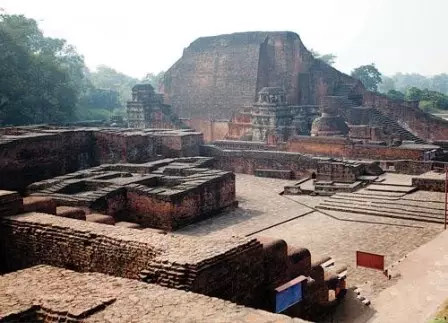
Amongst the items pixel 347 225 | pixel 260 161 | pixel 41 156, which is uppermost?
pixel 41 156

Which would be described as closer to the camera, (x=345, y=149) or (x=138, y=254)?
(x=138, y=254)

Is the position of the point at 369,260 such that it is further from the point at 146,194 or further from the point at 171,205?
the point at 146,194

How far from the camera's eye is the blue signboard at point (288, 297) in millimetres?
6586

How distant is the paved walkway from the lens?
7.62 m

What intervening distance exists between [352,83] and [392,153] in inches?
460

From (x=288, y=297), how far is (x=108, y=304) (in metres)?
3.10

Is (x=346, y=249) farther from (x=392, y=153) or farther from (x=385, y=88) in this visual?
(x=385, y=88)

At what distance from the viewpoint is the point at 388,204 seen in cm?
1395

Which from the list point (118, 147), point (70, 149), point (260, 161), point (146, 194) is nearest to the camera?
point (146, 194)

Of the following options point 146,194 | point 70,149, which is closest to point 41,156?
point 70,149

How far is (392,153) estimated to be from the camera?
1984cm

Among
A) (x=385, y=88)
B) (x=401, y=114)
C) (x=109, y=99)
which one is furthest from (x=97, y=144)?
(x=385, y=88)

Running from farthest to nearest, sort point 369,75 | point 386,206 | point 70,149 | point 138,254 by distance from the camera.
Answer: point 369,75
point 70,149
point 386,206
point 138,254

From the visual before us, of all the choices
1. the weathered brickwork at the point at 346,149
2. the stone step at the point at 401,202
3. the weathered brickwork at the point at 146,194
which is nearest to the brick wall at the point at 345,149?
the weathered brickwork at the point at 346,149
